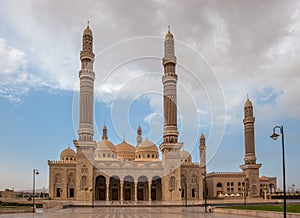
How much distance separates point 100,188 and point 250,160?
2485cm

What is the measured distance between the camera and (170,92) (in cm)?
5625

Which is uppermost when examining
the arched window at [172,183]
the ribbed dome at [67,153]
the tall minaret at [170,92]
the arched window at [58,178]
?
the tall minaret at [170,92]

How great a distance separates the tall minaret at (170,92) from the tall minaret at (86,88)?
1078cm

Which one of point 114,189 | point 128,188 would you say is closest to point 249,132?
point 128,188

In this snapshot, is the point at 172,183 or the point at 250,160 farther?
the point at 250,160

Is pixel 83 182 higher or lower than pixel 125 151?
lower

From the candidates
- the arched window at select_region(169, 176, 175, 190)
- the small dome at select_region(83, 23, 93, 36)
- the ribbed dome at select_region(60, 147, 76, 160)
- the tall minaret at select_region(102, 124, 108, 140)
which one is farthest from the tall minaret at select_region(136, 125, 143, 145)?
the small dome at select_region(83, 23, 93, 36)

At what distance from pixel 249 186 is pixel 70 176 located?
2850 centimetres

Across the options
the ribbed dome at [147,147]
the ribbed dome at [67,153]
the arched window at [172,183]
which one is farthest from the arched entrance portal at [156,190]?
the ribbed dome at [67,153]

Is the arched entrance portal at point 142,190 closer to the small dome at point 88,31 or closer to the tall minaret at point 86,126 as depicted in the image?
the tall minaret at point 86,126

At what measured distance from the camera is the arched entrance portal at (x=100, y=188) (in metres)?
55.0

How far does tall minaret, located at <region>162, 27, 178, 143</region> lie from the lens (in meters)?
54.4

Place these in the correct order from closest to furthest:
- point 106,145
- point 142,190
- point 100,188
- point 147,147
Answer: point 100,188 < point 142,190 < point 147,147 < point 106,145

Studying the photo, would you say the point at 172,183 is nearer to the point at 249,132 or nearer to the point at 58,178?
the point at 58,178
